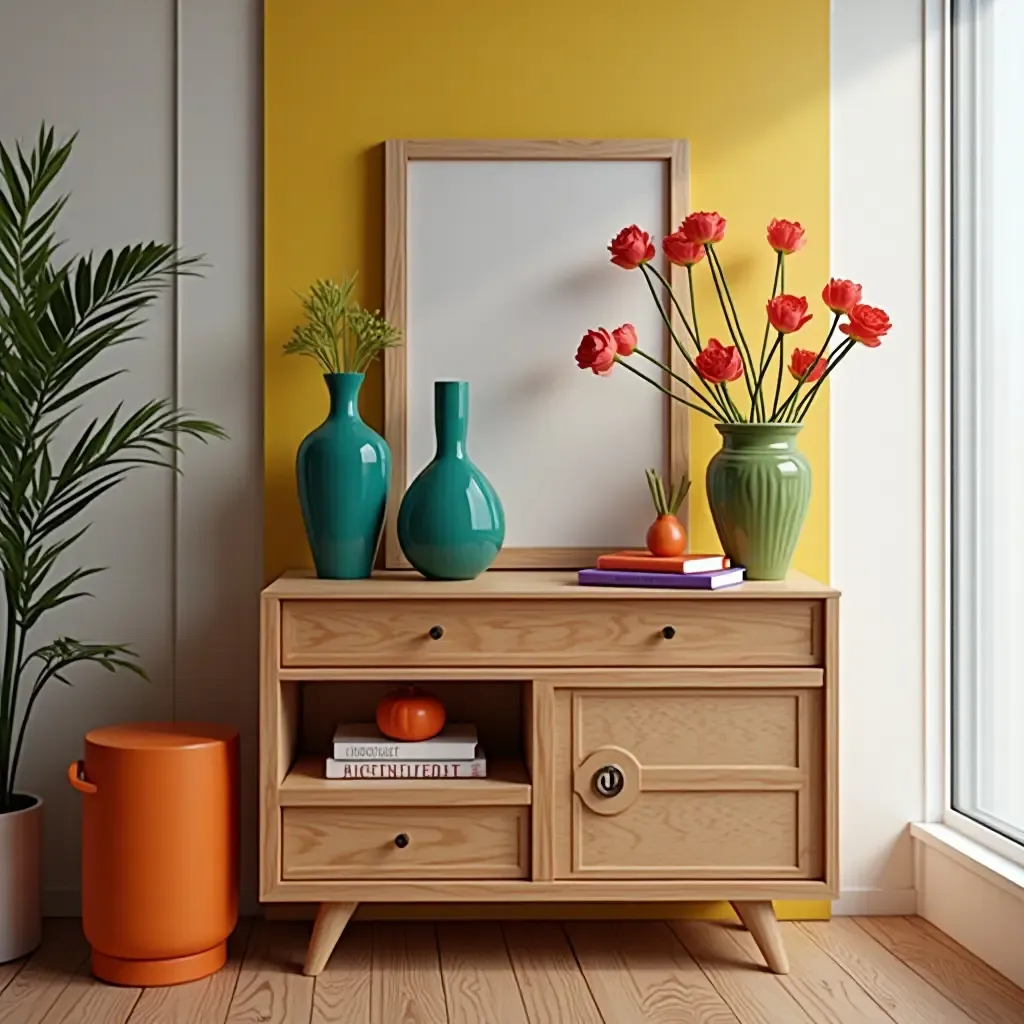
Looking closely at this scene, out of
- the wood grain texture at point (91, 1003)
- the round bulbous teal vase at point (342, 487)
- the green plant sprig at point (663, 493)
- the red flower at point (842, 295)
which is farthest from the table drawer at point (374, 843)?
the red flower at point (842, 295)

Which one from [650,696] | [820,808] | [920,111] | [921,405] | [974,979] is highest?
[920,111]

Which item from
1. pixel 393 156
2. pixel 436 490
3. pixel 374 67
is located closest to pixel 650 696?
pixel 436 490

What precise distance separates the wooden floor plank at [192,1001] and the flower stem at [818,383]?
1635 mm

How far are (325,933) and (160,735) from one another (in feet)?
1.68

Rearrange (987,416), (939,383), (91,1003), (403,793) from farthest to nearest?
1. (939,383)
2. (987,416)
3. (403,793)
4. (91,1003)

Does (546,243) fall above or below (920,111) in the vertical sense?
below

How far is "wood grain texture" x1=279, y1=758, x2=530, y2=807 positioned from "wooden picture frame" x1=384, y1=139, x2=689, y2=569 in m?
0.54

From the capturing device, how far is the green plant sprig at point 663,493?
9.87 feet

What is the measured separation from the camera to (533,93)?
3.12 m

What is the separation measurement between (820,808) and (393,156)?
1.65m

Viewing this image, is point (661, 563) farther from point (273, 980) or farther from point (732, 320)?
point (273, 980)

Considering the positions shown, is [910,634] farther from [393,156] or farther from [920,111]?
[393,156]

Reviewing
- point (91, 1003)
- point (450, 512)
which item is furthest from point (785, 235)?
point (91, 1003)

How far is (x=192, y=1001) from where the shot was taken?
2643 millimetres
